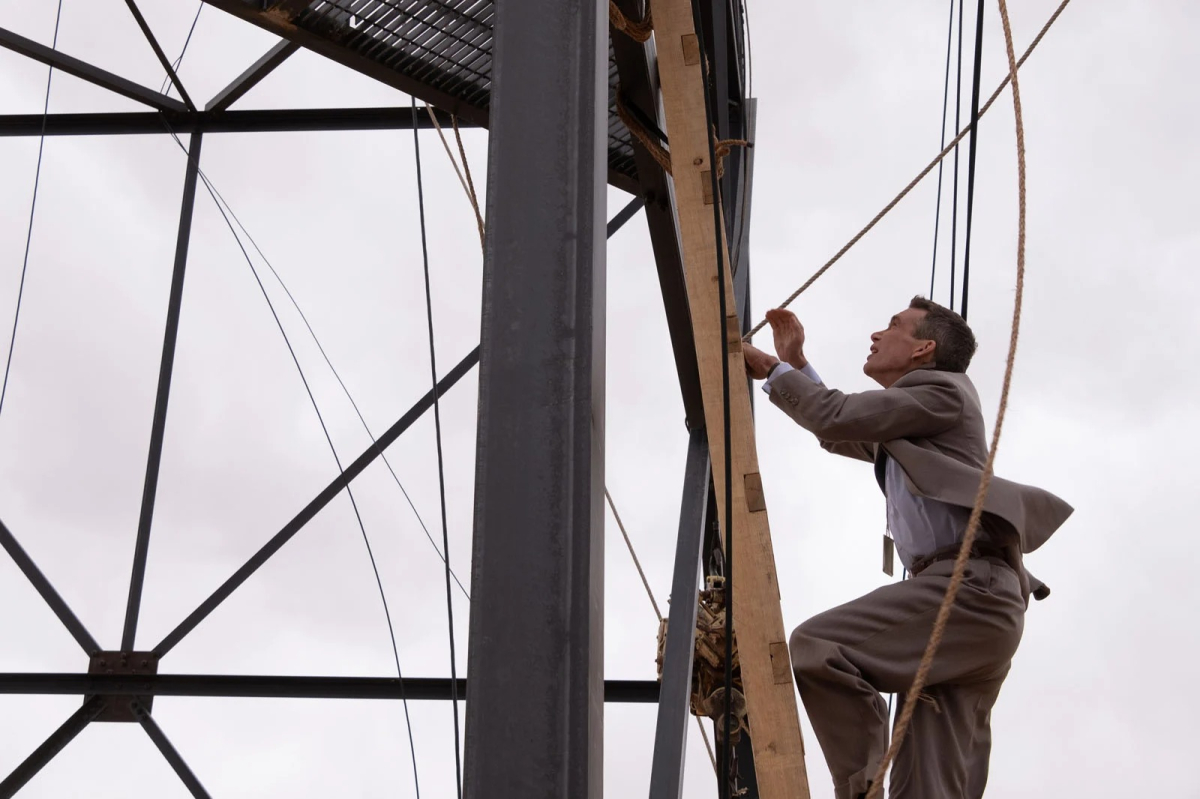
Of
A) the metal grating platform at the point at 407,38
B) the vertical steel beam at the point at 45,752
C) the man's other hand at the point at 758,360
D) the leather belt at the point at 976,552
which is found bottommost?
the vertical steel beam at the point at 45,752

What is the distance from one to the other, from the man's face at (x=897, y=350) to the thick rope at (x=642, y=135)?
124cm

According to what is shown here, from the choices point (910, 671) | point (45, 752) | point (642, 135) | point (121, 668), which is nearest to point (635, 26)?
point (642, 135)

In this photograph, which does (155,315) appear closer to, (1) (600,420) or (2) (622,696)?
(2) (622,696)

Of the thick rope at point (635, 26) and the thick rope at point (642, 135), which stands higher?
the thick rope at point (635, 26)

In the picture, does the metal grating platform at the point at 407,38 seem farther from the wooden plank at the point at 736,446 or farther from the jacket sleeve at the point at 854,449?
the jacket sleeve at the point at 854,449

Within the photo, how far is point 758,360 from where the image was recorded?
14.8ft

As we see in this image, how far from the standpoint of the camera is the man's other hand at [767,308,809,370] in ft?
14.8

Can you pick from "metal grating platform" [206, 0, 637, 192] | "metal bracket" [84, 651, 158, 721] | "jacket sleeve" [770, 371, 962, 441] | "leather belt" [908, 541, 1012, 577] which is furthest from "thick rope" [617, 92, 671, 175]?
"metal bracket" [84, 651, 158, 721]

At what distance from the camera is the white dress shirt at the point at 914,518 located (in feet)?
13.6

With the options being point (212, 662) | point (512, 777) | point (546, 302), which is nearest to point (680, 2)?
point (546, 302)

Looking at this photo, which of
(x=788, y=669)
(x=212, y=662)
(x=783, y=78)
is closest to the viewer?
(x=788, y=669)

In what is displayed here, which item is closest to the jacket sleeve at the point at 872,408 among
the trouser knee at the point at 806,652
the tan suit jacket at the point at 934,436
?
the tan suit jacket at the point at 934,436

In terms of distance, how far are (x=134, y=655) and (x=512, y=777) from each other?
6.24m

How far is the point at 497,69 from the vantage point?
2791 mm
